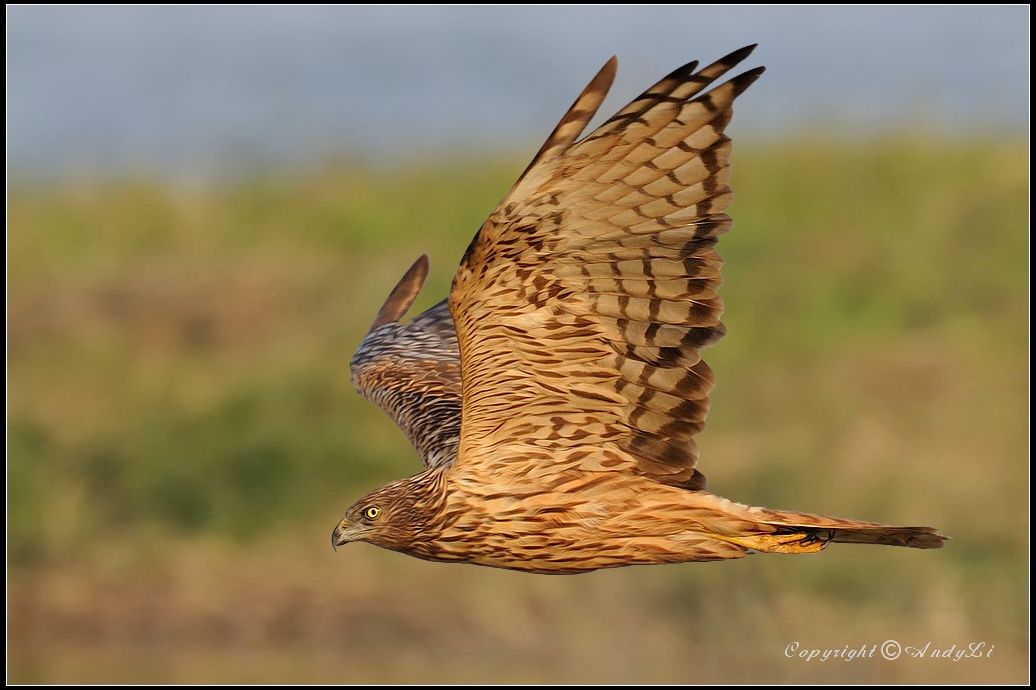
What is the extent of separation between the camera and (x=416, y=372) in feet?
A: 22.2

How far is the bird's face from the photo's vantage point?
5.43 meters

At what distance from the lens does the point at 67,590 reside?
14641 millimetres

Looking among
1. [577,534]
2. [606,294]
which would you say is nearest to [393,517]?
[577,534]

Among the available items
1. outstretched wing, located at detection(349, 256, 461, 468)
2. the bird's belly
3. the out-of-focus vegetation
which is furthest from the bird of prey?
the out-of-focus vegetation

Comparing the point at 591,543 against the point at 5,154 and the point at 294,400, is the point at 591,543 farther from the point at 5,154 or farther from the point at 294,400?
the point at 5,154

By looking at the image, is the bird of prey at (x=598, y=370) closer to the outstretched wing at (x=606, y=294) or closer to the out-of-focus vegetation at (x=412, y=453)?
the outstretched wing at (x=606, y=294)

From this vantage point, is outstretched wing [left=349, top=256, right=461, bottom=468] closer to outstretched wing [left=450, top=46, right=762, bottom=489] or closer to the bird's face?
the bird's face

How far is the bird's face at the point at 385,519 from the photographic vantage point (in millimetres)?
5426

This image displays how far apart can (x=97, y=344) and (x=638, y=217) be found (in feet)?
42.2

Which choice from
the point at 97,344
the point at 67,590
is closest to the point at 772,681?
the point at 67,590

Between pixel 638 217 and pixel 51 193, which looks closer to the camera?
pixel 638 217

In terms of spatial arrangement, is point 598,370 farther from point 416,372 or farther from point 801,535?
point 416,372

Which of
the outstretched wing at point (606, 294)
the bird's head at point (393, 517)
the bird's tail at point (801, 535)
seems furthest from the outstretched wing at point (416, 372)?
the bird's tail at point (801, 535)

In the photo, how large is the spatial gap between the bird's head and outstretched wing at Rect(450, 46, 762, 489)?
0.20 metres
